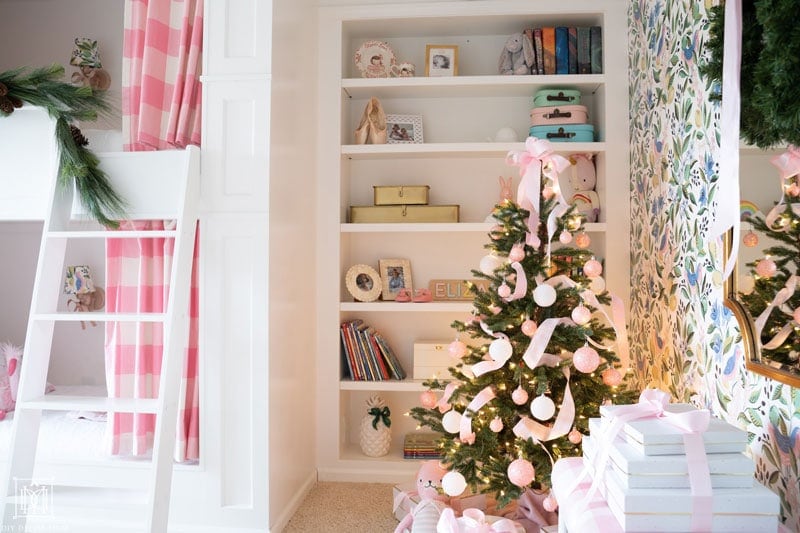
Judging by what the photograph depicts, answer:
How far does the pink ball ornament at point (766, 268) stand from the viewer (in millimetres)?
1283

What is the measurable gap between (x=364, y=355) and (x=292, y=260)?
0.66m

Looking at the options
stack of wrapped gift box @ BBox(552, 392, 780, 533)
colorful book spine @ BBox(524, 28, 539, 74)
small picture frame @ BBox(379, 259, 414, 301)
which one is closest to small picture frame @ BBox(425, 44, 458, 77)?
colorful book spine @ BBox(524, 28, 539, 74)

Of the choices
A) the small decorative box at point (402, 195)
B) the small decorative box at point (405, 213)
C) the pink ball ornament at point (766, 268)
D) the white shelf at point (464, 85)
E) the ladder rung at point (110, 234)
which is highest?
the white shelf at point (464, 85)

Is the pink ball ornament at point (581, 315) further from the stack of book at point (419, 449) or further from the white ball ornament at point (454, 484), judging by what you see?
the stack of book at point (419, 449)

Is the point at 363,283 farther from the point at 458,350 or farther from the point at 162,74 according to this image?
the point at 162,74

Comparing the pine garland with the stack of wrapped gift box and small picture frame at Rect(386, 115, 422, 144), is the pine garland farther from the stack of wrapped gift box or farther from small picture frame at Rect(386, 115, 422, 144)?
small picture frame at Rect(386, 115, 422, 144)

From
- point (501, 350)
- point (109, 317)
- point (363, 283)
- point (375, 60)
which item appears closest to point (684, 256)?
point (501, 350)

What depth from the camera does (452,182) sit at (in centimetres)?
303

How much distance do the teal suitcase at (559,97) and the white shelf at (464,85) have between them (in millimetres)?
34

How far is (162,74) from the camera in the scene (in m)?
2.29

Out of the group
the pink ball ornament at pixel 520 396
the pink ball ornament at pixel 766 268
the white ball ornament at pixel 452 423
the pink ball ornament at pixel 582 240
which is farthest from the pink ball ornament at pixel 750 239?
the white ball ornament at pixel 452 423

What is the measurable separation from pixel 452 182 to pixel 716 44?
163 centimetres

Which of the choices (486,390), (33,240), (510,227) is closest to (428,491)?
(486,390)

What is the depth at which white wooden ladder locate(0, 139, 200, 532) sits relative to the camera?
6.16ft
